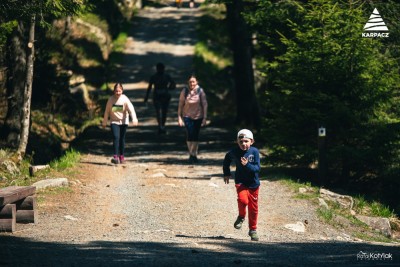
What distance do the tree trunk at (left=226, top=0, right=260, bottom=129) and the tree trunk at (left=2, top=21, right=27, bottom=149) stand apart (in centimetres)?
818

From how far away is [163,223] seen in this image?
14047 mm

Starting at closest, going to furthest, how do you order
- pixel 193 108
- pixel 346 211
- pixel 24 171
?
1. pixel 346 211
2. pixel 24 171
3. pixel 193 108

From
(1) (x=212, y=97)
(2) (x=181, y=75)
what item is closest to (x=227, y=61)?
(2) (x=181, y=75)

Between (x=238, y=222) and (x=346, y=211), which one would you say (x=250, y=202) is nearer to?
(x=238, y=222)

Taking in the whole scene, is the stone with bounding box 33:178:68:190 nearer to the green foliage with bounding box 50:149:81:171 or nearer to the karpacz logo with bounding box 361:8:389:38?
the green foliage with bounding box 50:149:81:171

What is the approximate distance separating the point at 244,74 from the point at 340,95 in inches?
408

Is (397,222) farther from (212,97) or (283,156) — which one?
(212,97)

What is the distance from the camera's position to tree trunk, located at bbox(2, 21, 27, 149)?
21750mm

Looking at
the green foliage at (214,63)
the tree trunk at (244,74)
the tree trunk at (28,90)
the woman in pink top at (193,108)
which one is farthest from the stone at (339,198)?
the green foliage at (214,63)

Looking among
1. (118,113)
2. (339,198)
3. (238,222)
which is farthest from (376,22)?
(238,222)

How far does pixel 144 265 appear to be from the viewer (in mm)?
9984

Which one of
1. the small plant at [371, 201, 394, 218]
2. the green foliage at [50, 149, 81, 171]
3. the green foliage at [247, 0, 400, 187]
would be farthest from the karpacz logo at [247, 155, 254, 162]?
the green foliage at [50, 149, 81, 171]

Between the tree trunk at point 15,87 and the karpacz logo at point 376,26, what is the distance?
27.5 feet

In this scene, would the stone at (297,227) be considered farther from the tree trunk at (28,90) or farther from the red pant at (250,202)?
the tree trunk at (28,90)
